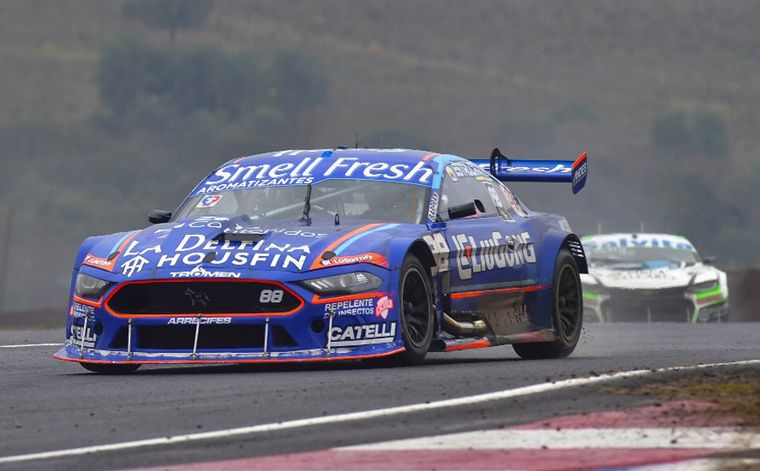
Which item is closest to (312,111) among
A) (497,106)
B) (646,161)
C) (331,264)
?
(497,106)

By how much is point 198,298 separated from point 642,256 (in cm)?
1424

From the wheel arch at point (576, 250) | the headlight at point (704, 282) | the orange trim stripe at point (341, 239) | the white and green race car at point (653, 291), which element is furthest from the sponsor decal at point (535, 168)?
the headlight at point (704, 282)

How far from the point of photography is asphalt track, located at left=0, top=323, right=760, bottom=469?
5.97 metres

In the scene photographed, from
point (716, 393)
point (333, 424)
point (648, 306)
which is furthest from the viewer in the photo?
point (648, 306)

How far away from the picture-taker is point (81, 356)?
9.46 metres

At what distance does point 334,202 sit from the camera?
10.2 m

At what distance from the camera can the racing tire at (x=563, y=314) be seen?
1128 cm

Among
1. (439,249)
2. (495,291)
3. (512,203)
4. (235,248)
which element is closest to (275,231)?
(235,248)

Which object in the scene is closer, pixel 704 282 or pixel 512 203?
A: pixel 512 203

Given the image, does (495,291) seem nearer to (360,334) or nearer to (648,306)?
(360,334)

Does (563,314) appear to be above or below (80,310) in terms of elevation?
below

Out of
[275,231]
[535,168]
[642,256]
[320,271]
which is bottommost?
[642,256]

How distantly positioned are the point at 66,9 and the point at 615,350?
153 ft

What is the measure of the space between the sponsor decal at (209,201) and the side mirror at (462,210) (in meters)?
1.45
